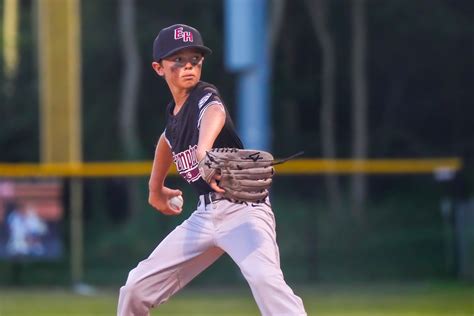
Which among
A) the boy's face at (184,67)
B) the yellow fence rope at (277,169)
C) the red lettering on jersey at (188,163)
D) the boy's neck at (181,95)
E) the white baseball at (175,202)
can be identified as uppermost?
the boy's face at (184,67)

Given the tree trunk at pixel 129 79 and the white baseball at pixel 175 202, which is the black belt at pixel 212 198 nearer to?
the white baseball at pixel 175 202

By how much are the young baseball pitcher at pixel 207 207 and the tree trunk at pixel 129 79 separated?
1765 centimetres

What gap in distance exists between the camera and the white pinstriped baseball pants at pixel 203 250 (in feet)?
17.5

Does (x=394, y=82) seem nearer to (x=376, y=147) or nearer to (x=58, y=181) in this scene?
(x=376, y=147)

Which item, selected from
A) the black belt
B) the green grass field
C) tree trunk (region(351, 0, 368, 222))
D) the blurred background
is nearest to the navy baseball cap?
the black belt

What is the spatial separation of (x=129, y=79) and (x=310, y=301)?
1332 centimetres

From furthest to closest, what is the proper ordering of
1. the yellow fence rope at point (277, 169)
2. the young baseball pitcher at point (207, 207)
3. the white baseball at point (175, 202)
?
the yellow fence rope at point (277, 169) → the white baseball at point (175, 202) → the young baseball pitcher at point (207, 207)

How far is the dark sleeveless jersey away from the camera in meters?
5.39

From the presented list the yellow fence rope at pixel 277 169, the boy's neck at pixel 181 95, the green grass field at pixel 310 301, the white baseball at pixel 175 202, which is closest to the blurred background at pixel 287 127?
the yellow fence rope at pixel 277 169

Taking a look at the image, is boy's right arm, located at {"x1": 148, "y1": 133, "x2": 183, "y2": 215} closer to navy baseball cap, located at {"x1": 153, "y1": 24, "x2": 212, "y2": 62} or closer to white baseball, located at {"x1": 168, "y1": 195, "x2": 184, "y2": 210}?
white baseball, located at {"x1": 168, "y1": 195, "x2": 184, "y2": 210}

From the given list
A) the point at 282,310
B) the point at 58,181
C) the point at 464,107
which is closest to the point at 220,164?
the point at 282,310

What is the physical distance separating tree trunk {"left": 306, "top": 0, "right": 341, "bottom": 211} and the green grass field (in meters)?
9.82

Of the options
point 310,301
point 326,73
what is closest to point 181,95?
point 310,301

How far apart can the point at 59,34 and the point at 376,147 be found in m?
10.4
